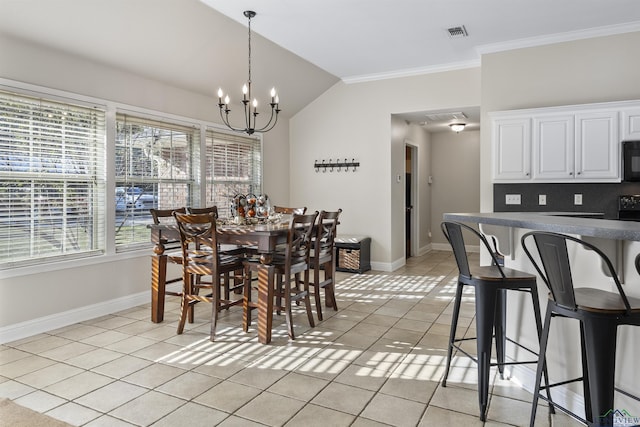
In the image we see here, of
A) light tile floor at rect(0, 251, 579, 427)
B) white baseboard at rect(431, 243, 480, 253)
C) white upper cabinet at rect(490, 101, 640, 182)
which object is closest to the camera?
→ light tile floor at rect(0, 251, 579, 427)

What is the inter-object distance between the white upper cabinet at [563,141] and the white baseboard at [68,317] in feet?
13.7

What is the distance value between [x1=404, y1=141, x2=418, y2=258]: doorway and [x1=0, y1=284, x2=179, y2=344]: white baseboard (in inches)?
189

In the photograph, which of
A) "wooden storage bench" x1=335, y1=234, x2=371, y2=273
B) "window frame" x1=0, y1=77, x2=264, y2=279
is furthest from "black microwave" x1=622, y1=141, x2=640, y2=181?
"window frame" x1=0, y1=77, x2=264, y2=279

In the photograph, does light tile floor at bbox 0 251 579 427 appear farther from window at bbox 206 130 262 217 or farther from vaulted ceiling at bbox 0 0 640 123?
vaulted ceiling at bbox 0 0 640 123

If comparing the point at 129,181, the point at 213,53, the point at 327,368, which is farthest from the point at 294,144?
the point at 327,368

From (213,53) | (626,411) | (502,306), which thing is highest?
(213,53)

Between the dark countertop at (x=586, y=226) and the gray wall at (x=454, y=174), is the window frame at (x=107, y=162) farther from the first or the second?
the gray wall at (x=454, y=174)

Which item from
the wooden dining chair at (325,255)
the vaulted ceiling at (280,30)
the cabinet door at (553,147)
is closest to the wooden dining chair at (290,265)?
the wooden dining chair at (325,255)

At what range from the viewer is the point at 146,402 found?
2490mm

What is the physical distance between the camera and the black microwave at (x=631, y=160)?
13.5ft

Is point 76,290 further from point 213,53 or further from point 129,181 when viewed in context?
point 213,53

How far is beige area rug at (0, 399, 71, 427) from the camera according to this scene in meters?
2.25

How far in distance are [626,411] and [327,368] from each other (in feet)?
5.60

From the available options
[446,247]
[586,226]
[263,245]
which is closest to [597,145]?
[586,226]
